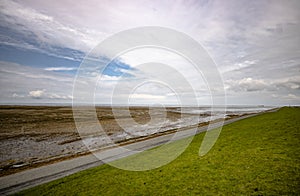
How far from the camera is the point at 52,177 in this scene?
11938 millimetres

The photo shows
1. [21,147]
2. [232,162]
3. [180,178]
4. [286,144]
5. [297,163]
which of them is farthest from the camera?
[21,147]

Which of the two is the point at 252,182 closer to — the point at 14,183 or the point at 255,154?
the point at 255,154

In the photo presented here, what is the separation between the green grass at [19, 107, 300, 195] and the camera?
7.01m

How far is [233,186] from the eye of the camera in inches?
282

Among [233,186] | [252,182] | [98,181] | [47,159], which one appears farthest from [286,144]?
[47,159]

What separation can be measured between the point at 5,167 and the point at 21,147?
797 centimetres

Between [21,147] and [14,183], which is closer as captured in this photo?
[14,183]

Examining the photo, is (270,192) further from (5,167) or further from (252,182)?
(5,167)

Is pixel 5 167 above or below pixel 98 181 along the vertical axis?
below

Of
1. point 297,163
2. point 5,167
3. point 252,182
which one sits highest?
point 297,163

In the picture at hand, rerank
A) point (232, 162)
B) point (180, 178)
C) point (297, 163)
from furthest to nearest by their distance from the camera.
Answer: point (232, 162) → point (180, 178) → point (297, 163)

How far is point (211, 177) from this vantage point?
827cm

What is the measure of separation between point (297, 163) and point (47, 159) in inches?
818

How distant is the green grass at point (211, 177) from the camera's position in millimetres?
7008
